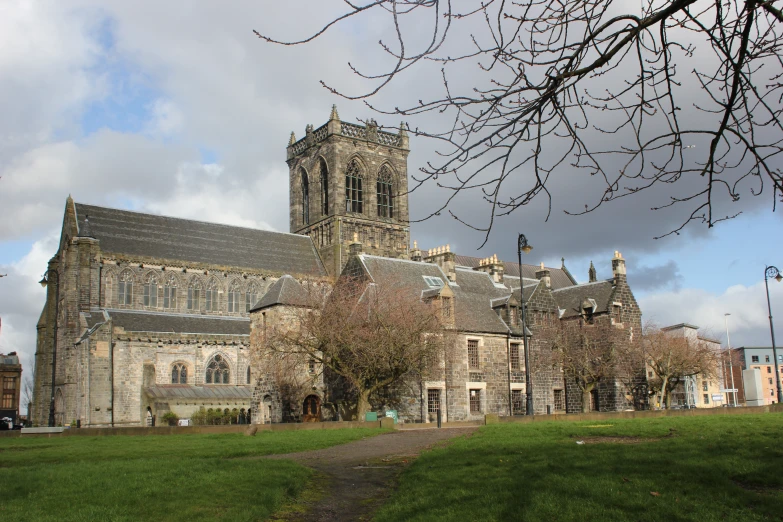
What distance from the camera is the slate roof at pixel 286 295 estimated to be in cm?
4672

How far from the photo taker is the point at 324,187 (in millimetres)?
79750

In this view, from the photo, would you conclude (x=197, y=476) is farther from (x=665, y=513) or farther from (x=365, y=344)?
(x=365, y=344)

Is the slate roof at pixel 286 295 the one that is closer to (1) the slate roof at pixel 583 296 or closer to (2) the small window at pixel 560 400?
(2) the small window at pixel 560 400

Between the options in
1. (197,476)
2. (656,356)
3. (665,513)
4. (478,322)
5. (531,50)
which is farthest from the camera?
(656,356)

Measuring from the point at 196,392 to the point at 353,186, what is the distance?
30.0 metres

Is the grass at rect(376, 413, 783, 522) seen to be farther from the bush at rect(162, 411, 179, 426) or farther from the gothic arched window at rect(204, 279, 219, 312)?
the gothic arched window at rect(204, 279, 219, 312)

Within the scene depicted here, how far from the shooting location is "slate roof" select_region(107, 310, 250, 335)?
57906mm

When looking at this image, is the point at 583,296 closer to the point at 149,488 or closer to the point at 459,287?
the point at 459,287

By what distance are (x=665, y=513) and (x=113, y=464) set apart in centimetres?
1163

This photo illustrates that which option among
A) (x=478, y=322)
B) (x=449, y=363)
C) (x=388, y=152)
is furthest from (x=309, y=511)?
(x=388, y=152)

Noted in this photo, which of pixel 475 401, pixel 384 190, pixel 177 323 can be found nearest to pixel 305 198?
pixel 384 190

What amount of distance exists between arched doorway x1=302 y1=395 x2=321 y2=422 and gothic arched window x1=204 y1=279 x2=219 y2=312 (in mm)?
19579

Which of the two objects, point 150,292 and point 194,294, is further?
point 194,294

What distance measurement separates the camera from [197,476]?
14.0 meters
